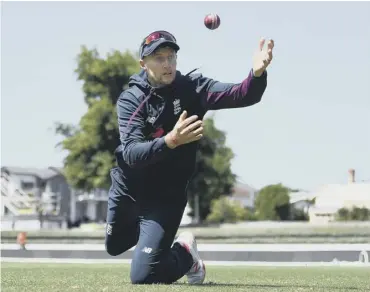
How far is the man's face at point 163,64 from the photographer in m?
7.57

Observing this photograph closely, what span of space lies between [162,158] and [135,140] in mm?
382

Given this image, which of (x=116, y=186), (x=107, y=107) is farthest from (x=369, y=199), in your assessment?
(x=116, y=186)

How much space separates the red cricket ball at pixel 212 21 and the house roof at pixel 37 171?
327 ft

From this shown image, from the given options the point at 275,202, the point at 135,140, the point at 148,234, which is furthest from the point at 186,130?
the point at 275,202

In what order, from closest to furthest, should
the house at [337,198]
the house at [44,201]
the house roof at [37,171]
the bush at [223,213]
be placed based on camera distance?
the house at [337,198] < the house at [44,201] < the bush at [223,213] < the house roof at [37,171]

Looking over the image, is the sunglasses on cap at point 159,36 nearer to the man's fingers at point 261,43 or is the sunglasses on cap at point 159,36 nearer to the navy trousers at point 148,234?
the man's fingers at point 261,43

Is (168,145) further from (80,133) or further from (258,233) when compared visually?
(80,133)

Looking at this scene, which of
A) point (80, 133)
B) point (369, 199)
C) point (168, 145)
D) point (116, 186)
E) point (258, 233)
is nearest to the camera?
point (168, 145)

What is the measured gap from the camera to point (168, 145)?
690 centimetres

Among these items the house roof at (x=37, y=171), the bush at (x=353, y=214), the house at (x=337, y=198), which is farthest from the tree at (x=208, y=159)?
the house roof at (x=37, y=171)

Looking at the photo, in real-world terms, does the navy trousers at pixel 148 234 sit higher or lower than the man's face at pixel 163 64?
lower

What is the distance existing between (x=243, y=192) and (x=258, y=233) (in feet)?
513

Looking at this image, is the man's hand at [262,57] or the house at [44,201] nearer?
the man's hand at [262,57]

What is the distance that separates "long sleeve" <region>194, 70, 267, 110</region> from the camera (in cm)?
735
